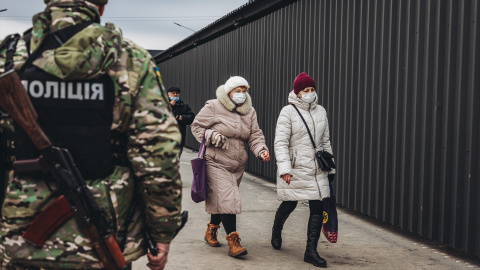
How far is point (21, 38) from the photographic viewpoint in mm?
2332

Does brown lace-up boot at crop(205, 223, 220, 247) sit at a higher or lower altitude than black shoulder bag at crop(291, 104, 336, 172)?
lower

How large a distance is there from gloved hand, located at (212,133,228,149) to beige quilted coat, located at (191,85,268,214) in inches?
1.6

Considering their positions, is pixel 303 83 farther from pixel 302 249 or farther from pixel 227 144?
pixel 302 249

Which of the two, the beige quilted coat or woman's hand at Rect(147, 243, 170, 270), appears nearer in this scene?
woman's hand at Rect(147, 243, 170, 270)

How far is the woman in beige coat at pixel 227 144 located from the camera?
237 inches

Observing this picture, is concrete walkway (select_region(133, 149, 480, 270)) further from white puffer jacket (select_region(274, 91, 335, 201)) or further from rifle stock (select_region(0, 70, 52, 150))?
rifle stock (select_region(0, 70, 52, 150))

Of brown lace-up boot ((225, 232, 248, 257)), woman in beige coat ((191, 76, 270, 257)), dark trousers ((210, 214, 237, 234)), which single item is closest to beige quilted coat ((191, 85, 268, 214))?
woman in beige coat ((191, 76, 270, 257))

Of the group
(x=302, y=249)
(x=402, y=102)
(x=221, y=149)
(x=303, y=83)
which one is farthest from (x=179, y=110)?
(x=303, y=83)

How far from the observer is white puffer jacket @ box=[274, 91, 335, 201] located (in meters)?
5.76

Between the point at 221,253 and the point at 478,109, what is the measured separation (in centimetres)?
269

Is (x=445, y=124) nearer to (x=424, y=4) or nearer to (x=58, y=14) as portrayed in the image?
(x=424, y=4)

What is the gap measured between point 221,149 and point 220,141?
116 millimetres

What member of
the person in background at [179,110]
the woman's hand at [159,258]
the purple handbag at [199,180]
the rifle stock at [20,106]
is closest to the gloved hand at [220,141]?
the purple handbag at [199,180]

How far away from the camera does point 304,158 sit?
5.84m
